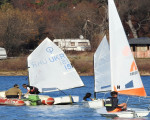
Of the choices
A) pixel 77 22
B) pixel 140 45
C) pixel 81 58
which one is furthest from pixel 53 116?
pixel 77 22

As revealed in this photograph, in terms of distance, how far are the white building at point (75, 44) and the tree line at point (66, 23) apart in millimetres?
1277

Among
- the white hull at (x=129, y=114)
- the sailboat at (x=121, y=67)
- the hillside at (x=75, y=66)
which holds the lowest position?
the white hull at (x=129, y=114)

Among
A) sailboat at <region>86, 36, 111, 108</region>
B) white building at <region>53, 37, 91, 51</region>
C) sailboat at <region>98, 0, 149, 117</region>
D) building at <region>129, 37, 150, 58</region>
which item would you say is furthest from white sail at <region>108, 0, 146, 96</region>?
white building at <region>53, 37, 91, 51</region>

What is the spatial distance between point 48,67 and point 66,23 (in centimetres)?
6643

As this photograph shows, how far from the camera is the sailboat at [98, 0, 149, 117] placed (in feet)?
93.2

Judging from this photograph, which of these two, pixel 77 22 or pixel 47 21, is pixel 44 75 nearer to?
pixel 77 22

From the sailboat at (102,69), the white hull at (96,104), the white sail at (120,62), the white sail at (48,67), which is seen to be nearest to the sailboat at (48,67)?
the white sail at (48,67)

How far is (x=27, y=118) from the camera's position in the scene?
3150 centimetres

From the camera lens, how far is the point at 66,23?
106000mm

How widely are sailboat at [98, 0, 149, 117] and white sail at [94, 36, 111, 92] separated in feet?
21.7

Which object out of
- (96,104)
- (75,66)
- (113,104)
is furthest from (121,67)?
(75,66)

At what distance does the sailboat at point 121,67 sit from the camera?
2841cm

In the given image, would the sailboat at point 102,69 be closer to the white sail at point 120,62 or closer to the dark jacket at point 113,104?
the white sail at point 120,62

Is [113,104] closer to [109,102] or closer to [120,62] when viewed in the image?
[109,102]
